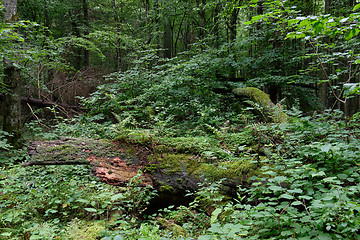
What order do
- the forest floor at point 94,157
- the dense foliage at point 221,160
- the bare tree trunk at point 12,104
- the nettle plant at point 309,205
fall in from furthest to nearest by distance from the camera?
the bare tree trunk at point 12,104
the forest floor at point 94,157
the dense foliage at point 221,160
the nettle plant at point 309,205

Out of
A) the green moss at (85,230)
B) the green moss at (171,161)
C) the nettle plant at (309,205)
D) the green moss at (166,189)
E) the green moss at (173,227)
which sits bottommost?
the green moss at (173,227)

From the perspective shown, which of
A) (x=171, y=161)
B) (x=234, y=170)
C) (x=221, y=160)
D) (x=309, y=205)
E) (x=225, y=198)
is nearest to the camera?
(x=309, y=205)

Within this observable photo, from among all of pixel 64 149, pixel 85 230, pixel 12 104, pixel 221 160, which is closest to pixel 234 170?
pixel 221 160

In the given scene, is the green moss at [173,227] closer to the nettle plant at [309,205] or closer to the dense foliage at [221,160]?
the dense foliage at [221,160]

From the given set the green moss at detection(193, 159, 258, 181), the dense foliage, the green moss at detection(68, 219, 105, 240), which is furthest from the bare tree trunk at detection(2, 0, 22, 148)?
the green moss at detection(193, 159, 258, 181)

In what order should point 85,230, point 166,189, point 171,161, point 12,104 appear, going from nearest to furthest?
point 85,230, point 166,189, point 171,161, point 12,104

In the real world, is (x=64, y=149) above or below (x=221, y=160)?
above

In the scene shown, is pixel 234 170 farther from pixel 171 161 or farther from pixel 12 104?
pixel 12 104

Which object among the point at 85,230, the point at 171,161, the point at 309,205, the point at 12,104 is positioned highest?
the point at 12,104

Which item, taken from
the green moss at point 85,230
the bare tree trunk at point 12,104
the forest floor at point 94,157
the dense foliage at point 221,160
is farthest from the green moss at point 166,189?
the bare tree trunk at point 12,104

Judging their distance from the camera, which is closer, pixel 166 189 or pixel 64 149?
pixel 166 189

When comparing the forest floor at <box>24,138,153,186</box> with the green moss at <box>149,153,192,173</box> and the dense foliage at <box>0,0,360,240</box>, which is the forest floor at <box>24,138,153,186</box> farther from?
the green moss at <box>149,153,192,173</box>

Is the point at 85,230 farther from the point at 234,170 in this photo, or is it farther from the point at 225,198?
the point at 234,170

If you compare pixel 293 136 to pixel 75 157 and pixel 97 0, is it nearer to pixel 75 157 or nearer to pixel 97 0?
pixel 75 157
